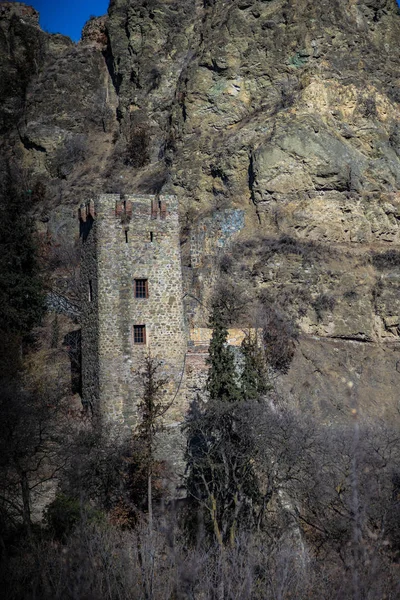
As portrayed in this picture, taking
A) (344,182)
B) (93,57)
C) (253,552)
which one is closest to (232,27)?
(344,182)

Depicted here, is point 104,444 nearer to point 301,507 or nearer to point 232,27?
point 301,507

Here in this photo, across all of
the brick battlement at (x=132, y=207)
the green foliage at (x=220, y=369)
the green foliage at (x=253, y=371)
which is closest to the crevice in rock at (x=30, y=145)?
the brick battlement at (x=132, y=207)

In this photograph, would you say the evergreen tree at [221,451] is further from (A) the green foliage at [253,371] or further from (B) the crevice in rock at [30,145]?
(B) the crevice in rock at [30,145]

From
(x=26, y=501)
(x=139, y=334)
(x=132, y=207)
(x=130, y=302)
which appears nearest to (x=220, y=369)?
(x=139, y=334)

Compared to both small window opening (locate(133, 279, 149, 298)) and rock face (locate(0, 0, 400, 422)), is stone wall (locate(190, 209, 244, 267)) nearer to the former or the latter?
rock face (locate(0, 0, 400, 422))

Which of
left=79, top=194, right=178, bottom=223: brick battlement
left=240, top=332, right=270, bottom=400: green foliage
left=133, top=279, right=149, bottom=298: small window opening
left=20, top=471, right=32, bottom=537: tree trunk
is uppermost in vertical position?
left=79, top=194, right=178, bottom=223: brick battlement

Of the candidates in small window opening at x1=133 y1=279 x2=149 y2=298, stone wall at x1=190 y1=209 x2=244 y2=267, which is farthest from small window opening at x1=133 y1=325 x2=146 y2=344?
stone wall at x1=190 y1=209 x2=244 y2=267

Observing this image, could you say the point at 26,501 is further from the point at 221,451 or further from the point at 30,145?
the point at 30,145
